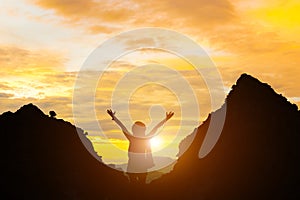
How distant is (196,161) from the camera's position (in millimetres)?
44594

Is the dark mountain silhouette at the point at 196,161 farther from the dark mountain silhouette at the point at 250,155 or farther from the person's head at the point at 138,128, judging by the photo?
the person's head at the point at 138,128

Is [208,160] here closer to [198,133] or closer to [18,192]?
[198,133]

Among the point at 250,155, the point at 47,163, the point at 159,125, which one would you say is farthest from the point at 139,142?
the point at 47,163

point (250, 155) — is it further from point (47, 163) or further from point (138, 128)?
point (47, 163)

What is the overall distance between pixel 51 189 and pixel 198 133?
54.7ft

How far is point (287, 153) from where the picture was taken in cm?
4100

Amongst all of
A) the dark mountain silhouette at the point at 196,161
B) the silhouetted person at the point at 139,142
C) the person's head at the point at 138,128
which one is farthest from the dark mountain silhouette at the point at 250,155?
the person's head at the point at 138,128

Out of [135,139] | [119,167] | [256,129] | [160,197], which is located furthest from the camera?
[119,167]

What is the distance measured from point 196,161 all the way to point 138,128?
16.4m

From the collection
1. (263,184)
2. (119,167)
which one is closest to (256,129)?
(263,184)

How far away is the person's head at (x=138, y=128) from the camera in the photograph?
97.7 ft

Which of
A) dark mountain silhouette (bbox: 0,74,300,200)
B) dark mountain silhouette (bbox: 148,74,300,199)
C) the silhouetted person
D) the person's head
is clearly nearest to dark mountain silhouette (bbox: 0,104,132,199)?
dark mountain silhouette (bbox: 0,74,300,200)

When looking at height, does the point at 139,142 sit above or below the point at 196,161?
Result: below

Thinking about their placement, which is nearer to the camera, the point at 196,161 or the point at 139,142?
the point at 139,142
